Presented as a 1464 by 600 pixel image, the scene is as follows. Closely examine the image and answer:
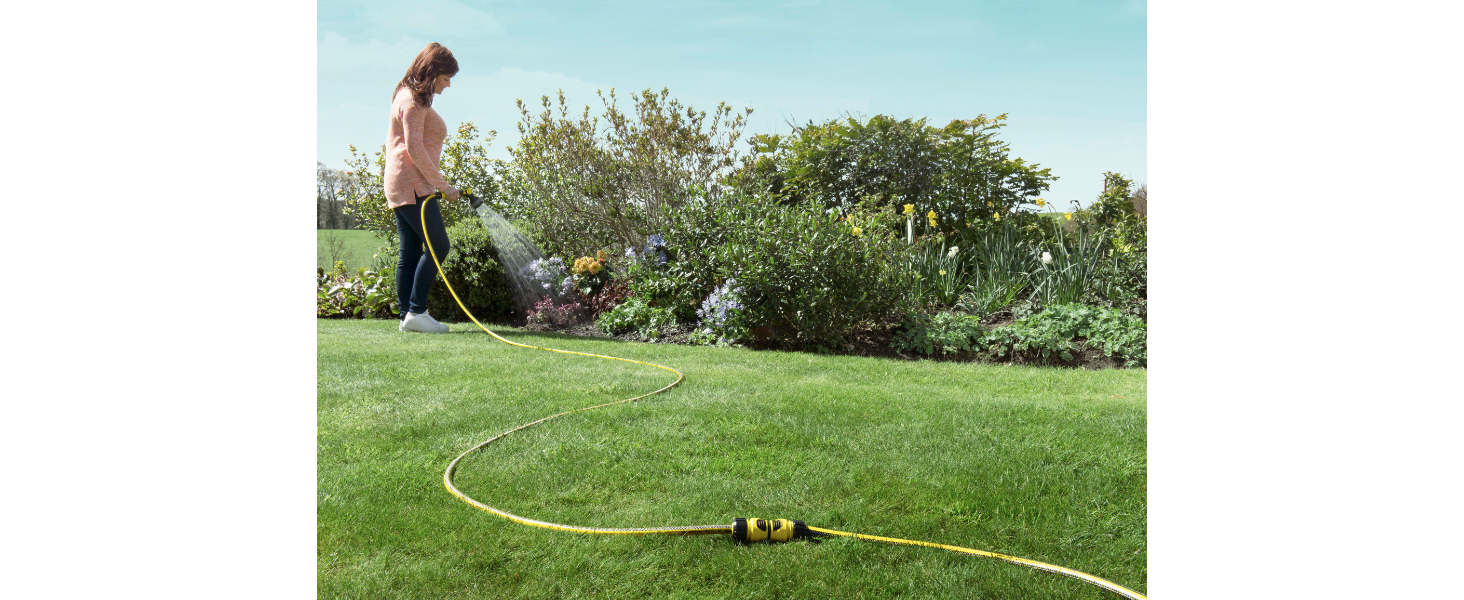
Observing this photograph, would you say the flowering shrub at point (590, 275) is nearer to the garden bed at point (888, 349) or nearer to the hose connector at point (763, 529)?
the garden bed at point (888, 349)

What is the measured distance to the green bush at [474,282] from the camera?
6.66 m

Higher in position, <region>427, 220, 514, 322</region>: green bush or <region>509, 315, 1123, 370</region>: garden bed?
<region>427, 220, 514, 322</region>: green bush

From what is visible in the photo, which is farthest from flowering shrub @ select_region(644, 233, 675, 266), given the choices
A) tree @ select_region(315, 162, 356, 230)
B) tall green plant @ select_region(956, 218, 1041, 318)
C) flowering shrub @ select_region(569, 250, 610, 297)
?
tree @ select_region(315, 162, 356, 230)

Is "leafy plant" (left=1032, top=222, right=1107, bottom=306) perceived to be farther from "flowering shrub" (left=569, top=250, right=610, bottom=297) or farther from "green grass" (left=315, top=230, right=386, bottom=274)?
"green grass" (left=315, top=230, right=386, bottom=274)

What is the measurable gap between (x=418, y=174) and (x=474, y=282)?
1528 millimetres

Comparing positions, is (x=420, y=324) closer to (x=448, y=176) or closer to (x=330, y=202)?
(x=448, y=176)

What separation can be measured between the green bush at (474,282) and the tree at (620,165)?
0.64 metres

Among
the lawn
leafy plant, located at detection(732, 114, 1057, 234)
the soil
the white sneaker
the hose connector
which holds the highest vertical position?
leafy plant, located at detection(732, 114, 1057, 234)

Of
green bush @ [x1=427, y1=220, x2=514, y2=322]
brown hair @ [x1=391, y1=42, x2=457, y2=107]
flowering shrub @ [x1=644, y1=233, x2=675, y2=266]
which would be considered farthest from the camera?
green bush @ [x1=427, y1=220, x2=514, y2=322]

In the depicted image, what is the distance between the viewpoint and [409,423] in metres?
2.71

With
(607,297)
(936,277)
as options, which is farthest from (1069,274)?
(607,297)

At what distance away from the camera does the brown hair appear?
498cm
